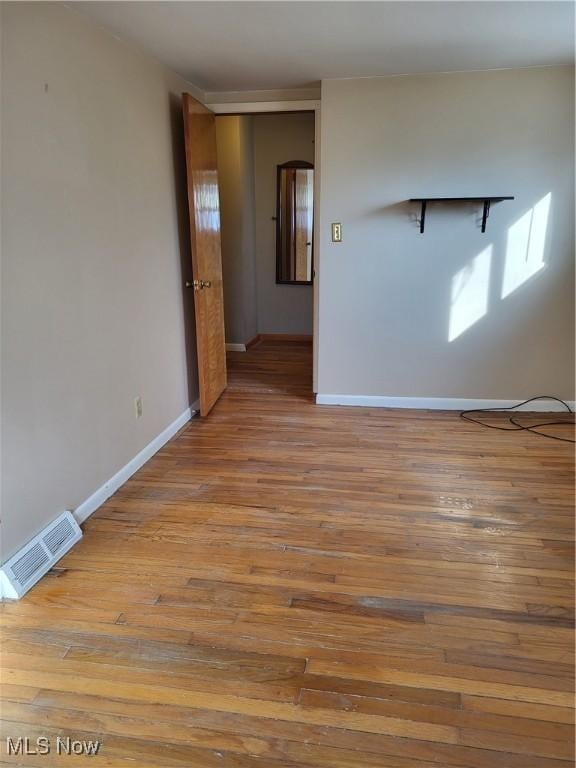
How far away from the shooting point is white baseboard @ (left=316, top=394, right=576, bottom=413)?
387 cm

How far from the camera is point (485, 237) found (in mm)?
3637

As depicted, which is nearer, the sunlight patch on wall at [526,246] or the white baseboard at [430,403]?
the sunlight patch on wall at [526,246]

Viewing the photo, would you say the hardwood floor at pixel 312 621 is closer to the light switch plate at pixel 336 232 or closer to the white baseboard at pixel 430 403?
the white baseboard at pixel 430 403

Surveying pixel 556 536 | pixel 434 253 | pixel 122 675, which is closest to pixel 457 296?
pixel 434 253

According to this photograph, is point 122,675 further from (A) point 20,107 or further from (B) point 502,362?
(B) point 502,362

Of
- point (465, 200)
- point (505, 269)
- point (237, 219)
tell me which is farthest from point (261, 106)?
point (505, 269)

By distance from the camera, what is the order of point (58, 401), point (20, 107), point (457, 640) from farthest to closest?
1. point (58, 401)
2. point (20, 107)
3. point (457, 640)

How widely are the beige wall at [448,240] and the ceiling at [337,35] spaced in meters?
0.21

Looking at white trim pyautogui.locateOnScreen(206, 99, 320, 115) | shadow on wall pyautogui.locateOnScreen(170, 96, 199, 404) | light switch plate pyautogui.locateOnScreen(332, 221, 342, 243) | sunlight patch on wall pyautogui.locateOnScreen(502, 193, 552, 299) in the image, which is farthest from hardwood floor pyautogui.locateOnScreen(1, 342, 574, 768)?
white trim pyautogui.locateOnScreen(206, 99, 320, 115)

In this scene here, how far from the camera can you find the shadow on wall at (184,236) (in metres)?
3.38

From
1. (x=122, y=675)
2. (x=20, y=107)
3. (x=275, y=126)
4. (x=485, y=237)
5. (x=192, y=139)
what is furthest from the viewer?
(x=275, y=126)

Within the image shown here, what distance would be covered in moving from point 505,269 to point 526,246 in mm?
201

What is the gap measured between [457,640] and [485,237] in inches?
110

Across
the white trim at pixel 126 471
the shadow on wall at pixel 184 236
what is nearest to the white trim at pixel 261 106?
the shadow on wall at pixel 184 236
